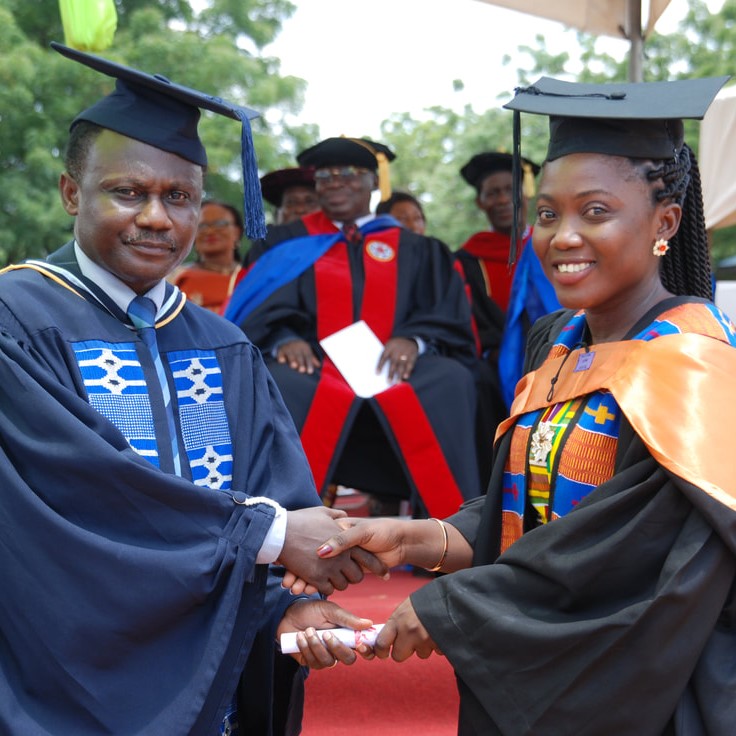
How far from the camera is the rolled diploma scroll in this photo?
2.35 meters

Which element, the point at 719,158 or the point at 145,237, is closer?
the point at 145,237

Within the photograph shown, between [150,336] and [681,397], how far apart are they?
136cm

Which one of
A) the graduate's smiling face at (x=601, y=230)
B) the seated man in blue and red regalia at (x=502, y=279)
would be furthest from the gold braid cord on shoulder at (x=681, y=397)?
the seated man in blue and red regalia at (x=502, y=279)

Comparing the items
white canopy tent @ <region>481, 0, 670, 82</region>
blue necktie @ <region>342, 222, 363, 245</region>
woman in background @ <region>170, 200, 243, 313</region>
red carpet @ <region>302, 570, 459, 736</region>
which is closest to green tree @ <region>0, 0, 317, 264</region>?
woman in background @ <region>170, 200, 243, 313</region>

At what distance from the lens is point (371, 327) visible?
5.74 metres

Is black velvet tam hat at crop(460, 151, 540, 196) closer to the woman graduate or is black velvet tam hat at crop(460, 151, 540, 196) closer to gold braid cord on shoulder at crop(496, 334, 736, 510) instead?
the woman graduate

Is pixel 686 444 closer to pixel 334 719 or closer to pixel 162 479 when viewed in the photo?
pixel 162 479

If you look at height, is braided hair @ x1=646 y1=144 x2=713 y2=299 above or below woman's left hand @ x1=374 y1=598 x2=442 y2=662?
above

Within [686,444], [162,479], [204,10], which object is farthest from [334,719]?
[204,10]

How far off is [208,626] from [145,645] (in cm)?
15

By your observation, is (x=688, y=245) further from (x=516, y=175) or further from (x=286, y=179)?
(x=286, y=179)

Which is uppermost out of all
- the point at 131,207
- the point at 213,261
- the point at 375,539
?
the point at 131,207

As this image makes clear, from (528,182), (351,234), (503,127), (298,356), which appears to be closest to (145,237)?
(298,356)

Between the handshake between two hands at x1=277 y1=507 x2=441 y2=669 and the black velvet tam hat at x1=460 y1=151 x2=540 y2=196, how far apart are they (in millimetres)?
4842
